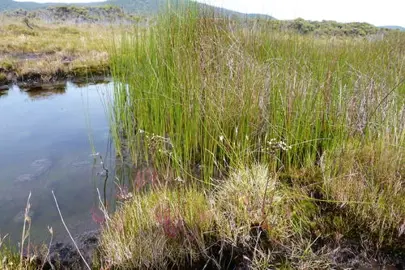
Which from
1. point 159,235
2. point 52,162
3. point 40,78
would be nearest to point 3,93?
point 40,78

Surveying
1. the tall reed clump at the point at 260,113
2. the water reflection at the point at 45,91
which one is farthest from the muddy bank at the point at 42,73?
the tall reed clump at the point at 260,113

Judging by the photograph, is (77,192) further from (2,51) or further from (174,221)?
(2,51)

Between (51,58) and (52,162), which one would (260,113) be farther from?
(51,58)

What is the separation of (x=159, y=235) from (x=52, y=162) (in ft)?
7.99

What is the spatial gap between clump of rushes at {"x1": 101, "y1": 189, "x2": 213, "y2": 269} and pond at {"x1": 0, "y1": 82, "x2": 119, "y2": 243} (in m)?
0.34

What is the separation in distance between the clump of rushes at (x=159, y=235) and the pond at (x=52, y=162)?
0.34m

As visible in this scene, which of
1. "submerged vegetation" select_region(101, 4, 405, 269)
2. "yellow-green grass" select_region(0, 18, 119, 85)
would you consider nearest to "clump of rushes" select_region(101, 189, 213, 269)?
"submerged vegetation" select_region(101, 4, 405, 269)

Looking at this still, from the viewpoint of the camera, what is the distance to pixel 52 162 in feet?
12.2

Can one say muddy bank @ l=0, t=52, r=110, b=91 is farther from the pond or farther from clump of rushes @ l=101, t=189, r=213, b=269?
clump of rushes @ l=101, t=189, r=213, b=269

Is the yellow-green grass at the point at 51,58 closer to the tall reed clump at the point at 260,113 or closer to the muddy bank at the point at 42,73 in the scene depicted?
the muddy bank at the point at 42,73

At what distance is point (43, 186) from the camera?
3160 millimetres

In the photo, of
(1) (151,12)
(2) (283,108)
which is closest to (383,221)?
(2) (283,108)

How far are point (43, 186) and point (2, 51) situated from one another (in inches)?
420

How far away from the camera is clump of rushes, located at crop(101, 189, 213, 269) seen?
1.92m
